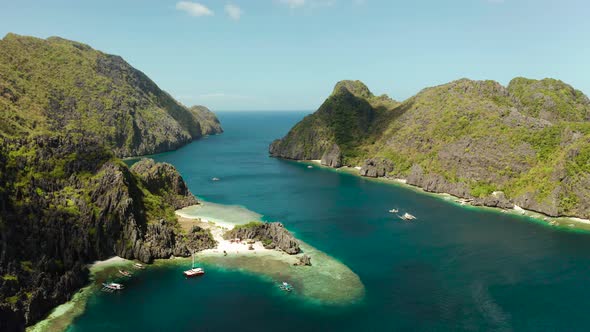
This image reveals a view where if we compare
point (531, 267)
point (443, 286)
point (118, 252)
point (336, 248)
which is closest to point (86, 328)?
point (118, 252)

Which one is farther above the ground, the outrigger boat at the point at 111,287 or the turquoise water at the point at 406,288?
the turquoise water at the point at 406,288

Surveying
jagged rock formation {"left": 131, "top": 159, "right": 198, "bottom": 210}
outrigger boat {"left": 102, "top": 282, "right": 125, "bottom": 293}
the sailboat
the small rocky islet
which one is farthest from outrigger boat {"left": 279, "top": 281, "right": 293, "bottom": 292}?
jagged rock formation {"left": 131, "top": 159, "right": 198, "bottom": 210}

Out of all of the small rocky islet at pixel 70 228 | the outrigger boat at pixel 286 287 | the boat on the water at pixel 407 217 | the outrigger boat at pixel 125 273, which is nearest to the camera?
the small rocky islet at pixel 70 228

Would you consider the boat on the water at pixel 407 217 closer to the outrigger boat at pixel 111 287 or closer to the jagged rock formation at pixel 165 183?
the jagged rock formation at pixel 165 183

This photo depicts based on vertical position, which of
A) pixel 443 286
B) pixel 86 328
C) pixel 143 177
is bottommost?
pixel 86 328

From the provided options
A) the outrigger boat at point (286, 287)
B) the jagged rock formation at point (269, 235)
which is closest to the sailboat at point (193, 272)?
the outrigger boat at point (286, 287)

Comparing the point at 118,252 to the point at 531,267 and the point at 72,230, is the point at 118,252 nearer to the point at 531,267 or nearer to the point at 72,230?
the point at 72,230

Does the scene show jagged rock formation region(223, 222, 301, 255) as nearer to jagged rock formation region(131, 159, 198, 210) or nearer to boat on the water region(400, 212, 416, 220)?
jagged rock formation region(131, 159, 198, 210)
